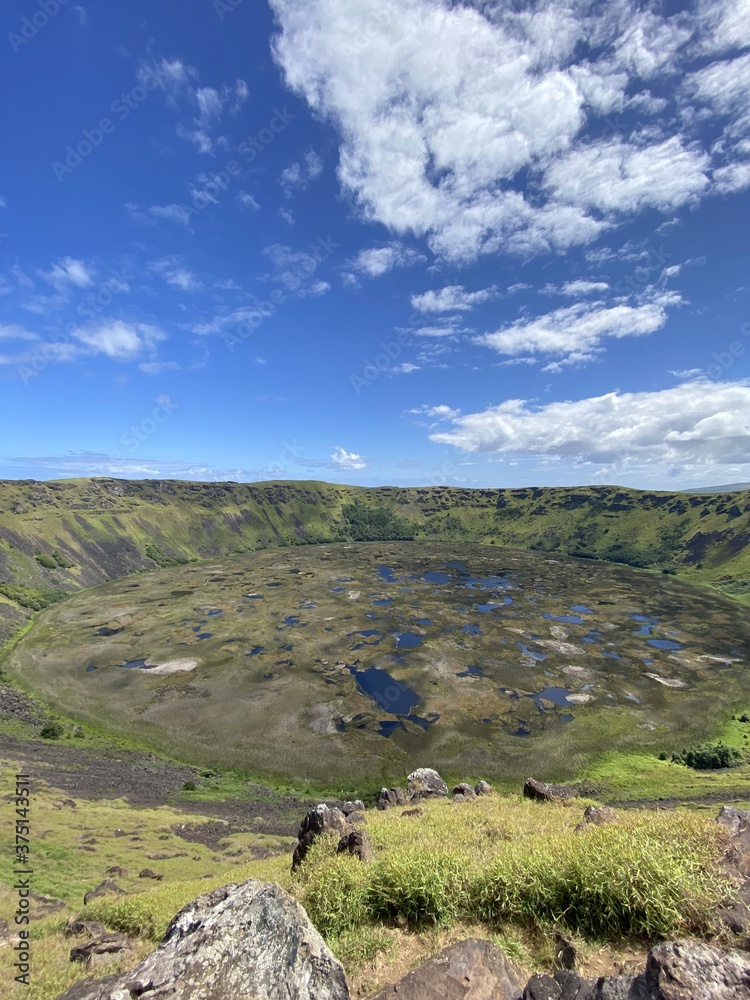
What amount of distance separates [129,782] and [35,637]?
80494 mm

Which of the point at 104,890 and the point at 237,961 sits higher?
the point at 237,961

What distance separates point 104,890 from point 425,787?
2917 centimetres

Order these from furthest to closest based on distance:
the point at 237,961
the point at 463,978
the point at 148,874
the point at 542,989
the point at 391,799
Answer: the point at 391,799 → the point at 148,874 → the point at 237,961 → the point at 463,978 → the point at 542,989

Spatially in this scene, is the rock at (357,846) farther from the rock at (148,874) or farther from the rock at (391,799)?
the rock at (391,799)

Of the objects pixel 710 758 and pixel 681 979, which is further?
pixel 710 758

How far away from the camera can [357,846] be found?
58.4 feet

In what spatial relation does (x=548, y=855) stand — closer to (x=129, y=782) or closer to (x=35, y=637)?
(x=129, y=782)

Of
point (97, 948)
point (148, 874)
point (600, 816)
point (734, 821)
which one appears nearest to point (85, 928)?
point (97, 948)

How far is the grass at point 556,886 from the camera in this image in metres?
10.1

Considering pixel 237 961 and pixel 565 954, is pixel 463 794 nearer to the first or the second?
pixel 565 954

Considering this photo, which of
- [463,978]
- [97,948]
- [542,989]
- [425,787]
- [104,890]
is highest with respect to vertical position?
[542,989]

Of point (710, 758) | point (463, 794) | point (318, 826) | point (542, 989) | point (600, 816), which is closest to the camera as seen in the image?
point (542, 989)

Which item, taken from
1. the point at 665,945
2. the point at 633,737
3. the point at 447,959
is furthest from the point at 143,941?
the point at 633,737

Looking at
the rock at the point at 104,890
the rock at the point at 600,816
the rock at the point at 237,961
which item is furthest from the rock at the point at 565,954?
the rock at the point at 104,890
